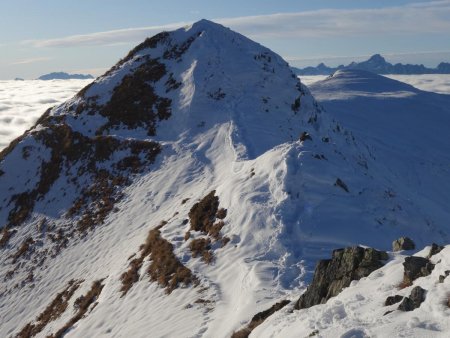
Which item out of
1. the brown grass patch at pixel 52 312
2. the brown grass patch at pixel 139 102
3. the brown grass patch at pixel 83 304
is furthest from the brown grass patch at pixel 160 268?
the brown grass patch at pixel 139 102

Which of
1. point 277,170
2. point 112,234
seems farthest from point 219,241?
point 112,234

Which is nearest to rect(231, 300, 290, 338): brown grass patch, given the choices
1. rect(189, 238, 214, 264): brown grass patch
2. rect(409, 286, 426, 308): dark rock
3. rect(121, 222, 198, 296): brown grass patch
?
rect(409, 286, 426, 308): dark rock

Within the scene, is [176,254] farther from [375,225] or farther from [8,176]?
[8,176]

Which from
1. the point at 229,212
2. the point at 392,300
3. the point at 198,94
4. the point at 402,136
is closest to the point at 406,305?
the point at 392,300

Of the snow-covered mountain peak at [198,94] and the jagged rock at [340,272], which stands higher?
the snow-covered mountain peak at [198,94]

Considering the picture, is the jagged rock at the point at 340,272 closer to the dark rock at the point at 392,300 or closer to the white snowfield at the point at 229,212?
the white snowfield at the point at 229,212

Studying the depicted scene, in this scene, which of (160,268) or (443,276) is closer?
(443,276)

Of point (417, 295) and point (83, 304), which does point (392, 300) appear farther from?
point (83, 304)
